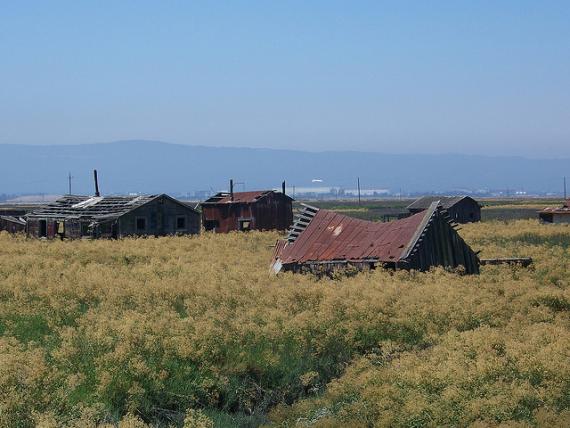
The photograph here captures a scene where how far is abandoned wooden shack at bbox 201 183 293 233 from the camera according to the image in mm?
63031

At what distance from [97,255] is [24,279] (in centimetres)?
1428

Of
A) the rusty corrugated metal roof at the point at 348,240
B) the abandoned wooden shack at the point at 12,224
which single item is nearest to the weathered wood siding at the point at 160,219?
the abandoned wooden shack at the point at 12,224

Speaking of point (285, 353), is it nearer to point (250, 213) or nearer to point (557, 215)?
point (250, 213)

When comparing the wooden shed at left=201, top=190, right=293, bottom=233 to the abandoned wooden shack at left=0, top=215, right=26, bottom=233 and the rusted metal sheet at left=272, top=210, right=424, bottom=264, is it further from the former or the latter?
the rusted metal sheet at left=272, top=210, right=424, bottom=264

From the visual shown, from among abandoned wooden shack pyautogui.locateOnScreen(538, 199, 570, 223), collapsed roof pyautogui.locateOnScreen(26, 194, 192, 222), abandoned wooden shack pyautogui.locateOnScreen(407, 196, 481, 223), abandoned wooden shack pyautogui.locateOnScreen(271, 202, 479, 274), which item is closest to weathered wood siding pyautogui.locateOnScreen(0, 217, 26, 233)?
collapsed roof pyautogui.locateOnScreen(26, 194, 192, 222)

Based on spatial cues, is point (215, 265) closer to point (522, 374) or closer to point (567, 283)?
point (567, 283)

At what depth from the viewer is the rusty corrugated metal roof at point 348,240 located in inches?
1031

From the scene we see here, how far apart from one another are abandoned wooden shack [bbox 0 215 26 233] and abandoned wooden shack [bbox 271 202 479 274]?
37437 mm

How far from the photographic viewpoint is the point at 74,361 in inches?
517

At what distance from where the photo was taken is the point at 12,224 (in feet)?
208

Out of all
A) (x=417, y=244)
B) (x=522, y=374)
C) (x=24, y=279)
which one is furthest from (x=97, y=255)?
(x=522, y=374)

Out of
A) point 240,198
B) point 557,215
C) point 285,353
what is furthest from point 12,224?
point 285,353

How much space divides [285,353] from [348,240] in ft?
43.3

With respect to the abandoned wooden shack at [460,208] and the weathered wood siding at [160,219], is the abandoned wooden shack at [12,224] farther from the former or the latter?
the abandoned wooden shack at [460,208]
